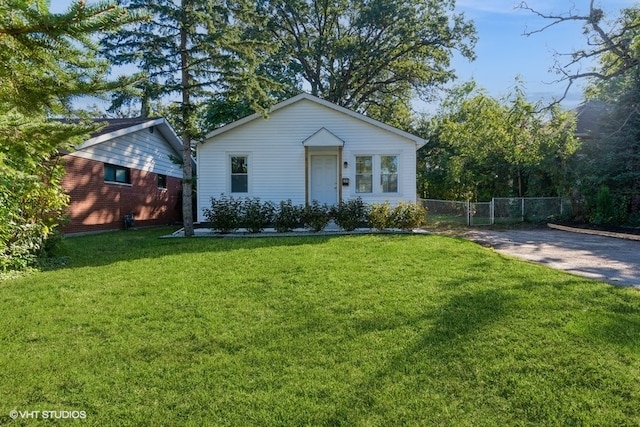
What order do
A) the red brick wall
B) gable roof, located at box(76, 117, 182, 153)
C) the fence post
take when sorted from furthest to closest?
the fence post → gable roof, located at box(76, 117, 182, 153) → the red brick wall

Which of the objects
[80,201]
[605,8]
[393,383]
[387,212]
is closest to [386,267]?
[393,383]

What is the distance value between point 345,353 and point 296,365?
19.2 inches

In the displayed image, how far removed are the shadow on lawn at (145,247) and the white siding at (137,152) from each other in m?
3.83

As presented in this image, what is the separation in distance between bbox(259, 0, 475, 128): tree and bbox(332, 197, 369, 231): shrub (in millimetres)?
14545

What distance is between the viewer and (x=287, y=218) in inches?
468

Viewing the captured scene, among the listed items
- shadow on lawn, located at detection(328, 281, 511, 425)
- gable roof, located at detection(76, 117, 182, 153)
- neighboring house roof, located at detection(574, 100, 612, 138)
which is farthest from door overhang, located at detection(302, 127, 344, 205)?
neighboring house roof, located at detection(574, 100, 612, 138)

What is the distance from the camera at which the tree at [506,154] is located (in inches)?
608

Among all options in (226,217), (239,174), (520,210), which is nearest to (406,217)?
(226,217)

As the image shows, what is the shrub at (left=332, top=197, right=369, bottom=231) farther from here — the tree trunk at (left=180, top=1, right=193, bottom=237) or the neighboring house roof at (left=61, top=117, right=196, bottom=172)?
the neighboring house roof at (left=61, top=117, right=196, bottom=172)

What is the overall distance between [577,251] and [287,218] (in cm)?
765

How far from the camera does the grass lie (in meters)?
2.75

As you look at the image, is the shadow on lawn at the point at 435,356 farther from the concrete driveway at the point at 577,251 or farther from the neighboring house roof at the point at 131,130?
the neighboring house roof at the point at 131,130

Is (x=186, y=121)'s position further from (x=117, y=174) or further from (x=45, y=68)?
(x=45, y=68)

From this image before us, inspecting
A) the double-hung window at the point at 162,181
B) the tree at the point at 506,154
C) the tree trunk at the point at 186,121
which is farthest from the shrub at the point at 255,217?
the tree at the point at 506,154
